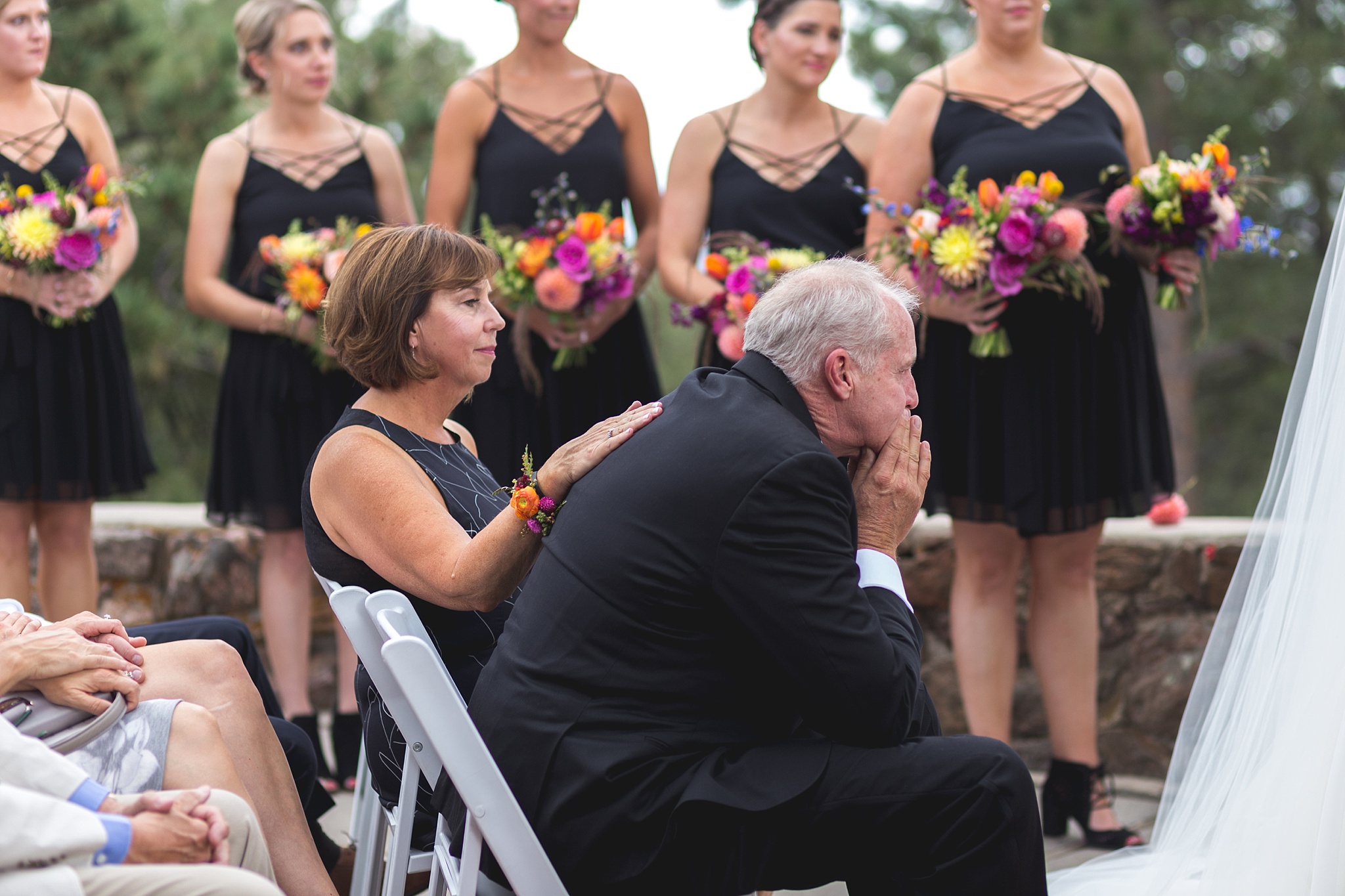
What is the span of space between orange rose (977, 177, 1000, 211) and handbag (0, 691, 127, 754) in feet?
7.53

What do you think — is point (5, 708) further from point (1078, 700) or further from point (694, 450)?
point (1078, 700)

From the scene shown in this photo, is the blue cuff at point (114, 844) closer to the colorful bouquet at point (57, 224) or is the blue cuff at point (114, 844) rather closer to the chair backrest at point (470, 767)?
the chair backrest at point (470, 767)

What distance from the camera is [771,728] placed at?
209 cm

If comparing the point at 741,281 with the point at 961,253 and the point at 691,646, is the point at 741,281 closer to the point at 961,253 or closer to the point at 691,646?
the point at 961,253

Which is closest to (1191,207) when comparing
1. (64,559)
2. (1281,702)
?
(1281,702)

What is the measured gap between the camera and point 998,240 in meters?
3.33

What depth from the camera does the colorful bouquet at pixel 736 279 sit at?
11.6 feet

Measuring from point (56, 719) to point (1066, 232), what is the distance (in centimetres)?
249

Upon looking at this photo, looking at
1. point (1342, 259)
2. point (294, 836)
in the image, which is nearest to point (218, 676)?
point (294, 836)

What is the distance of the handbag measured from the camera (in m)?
2.14

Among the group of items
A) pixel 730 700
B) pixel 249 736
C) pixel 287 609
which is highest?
pixel 730 700

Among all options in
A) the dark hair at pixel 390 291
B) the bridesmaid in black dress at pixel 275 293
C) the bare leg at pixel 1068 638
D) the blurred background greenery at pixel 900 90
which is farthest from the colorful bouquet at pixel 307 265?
the blurred background greenery at pixel 900 90

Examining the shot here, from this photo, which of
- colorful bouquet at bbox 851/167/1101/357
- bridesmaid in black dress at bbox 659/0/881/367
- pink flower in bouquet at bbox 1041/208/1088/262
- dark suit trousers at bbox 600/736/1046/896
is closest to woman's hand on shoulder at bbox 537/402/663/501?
dark suit trousers at bbox 600/736/1046/896

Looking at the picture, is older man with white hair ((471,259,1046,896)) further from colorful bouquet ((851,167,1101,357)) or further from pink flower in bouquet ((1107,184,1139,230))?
pink flower in bouquet ((1107,184,1139,230))
